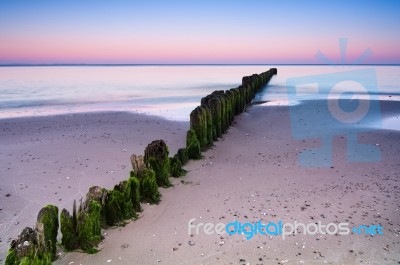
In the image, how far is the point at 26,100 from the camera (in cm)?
2091

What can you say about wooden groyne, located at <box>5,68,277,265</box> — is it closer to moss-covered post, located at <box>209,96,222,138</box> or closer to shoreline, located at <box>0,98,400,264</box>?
shoreline, located at <box>0,98,400,264</box>

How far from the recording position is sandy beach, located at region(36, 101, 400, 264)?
397 cm

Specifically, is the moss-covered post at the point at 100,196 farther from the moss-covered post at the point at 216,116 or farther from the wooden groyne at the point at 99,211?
the moss-covered post at the point at 216,116

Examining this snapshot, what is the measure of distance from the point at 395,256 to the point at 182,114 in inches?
472

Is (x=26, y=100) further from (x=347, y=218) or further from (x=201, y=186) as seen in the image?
(x=347, y=218)

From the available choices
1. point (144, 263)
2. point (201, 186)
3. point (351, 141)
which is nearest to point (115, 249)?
point (144, 263)

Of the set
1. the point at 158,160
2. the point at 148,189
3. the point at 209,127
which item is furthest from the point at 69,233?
the point at 209,127

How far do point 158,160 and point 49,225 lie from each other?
7.72 ft

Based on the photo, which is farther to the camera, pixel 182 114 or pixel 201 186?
pixel 182 114

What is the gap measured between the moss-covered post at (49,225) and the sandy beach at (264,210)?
19 cm

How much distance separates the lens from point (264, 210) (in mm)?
5070

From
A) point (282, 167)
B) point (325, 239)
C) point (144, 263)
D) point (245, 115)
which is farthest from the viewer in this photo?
point (245, 115)

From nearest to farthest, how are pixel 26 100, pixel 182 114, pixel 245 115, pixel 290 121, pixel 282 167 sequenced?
pixel 282 167
pixel 290 121
pixel 245 115
pixel 182 114
pixel 26 100

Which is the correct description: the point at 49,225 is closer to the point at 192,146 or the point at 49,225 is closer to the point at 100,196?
the point at 100,196
